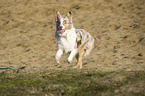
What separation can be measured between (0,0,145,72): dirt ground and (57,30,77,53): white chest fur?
153 centimetres

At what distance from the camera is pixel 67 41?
8.04 metres

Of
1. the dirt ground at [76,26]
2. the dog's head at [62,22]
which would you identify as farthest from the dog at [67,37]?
the dirt ground at [76,26]

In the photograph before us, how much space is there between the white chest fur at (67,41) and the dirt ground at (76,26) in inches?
60.2

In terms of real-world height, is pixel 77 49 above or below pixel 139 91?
above

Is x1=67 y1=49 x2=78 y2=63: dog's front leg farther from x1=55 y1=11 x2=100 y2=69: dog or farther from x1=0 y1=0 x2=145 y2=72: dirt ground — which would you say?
x1=0 y1=0 x2=145 y2=72: dirt ground

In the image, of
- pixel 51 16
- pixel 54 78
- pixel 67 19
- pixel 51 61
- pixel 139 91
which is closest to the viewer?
pixel 139 91

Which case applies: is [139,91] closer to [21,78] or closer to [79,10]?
[21,78]

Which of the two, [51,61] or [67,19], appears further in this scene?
[51,61]

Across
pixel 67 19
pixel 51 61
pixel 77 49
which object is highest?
pixel 67 19

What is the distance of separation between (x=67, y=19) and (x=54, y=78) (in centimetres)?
201

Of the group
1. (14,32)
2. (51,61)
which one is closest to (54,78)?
(51,61)

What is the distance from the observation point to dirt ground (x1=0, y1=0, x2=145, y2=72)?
37.9 feet

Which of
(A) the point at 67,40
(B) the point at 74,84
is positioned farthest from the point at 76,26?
(B) the point at 74,84

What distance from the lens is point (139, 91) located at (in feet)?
18.0
